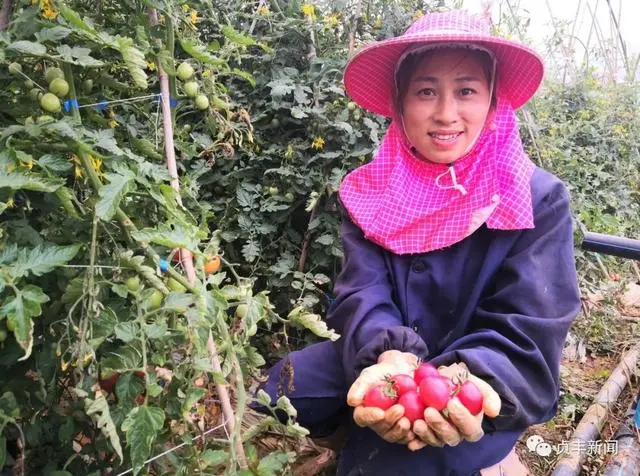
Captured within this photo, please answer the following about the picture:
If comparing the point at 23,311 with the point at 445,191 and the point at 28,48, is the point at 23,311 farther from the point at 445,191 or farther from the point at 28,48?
the point at 445,191

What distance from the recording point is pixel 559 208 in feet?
4.06

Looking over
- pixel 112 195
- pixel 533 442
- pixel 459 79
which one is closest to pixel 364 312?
pixel 459 79

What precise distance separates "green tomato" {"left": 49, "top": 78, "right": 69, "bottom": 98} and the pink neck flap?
0.74 m

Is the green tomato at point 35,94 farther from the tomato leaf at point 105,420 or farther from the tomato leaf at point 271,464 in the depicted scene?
the tomato leaf at point 271,464

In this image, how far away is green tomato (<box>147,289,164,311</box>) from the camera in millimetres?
810

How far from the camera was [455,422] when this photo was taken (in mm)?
Answer: 980

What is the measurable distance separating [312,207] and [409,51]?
66 cm

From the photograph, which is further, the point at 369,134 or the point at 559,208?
the point at 369,134

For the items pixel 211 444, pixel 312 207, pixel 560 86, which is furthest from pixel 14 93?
pixel 560 86

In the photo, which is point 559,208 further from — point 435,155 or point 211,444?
point 211,444

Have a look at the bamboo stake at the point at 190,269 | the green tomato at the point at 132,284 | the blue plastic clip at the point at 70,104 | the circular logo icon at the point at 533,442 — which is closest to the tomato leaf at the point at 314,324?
the bamboo stake at the point at 190,269

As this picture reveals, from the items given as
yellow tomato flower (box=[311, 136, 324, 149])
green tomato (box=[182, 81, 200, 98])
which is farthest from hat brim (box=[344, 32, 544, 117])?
green tomato (box=[182, 81, 200, 98])

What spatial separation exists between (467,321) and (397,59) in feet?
2.11

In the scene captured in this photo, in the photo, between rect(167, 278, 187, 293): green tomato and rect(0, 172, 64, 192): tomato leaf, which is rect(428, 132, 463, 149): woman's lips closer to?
rect(167, 278, 187, 293): green tomato
